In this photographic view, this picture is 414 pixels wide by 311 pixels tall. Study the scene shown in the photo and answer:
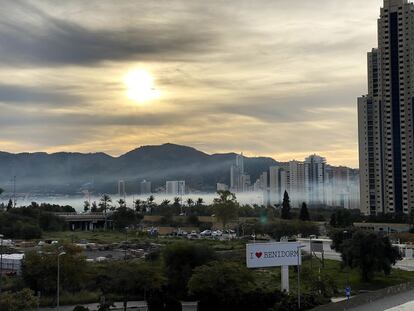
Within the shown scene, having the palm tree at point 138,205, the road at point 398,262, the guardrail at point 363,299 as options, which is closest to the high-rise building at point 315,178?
the palm tree at point 138,205

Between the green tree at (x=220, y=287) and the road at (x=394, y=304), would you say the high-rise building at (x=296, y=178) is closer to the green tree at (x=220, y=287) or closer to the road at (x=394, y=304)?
the road at (x=394, y=304)

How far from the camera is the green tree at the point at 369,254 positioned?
128ft

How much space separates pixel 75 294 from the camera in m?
32.4

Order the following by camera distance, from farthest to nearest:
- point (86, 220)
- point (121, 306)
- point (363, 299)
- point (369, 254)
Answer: point (86, 220), point (369, 254), point (121, 306), point (363, 299)

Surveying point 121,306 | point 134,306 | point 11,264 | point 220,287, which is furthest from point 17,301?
point 11,264

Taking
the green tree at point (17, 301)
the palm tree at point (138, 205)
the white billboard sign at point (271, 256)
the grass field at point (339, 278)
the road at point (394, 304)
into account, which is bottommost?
the grass field at point (339, 278)

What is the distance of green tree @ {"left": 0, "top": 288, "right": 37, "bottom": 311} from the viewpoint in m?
22.2

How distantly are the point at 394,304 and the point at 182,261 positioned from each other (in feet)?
41.5

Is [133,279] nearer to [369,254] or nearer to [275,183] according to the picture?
[369,254]

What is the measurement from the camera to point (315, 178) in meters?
179

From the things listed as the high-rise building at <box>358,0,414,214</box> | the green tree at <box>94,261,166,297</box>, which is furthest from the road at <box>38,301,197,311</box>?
the high-rise building at <box>358,0,414,214</box>

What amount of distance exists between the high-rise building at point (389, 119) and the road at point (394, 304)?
201 ft

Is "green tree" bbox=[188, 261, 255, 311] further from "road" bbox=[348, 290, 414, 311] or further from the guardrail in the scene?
"road" bbox=[348, 290, 414, 311]

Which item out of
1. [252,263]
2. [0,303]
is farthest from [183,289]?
[0,303]
